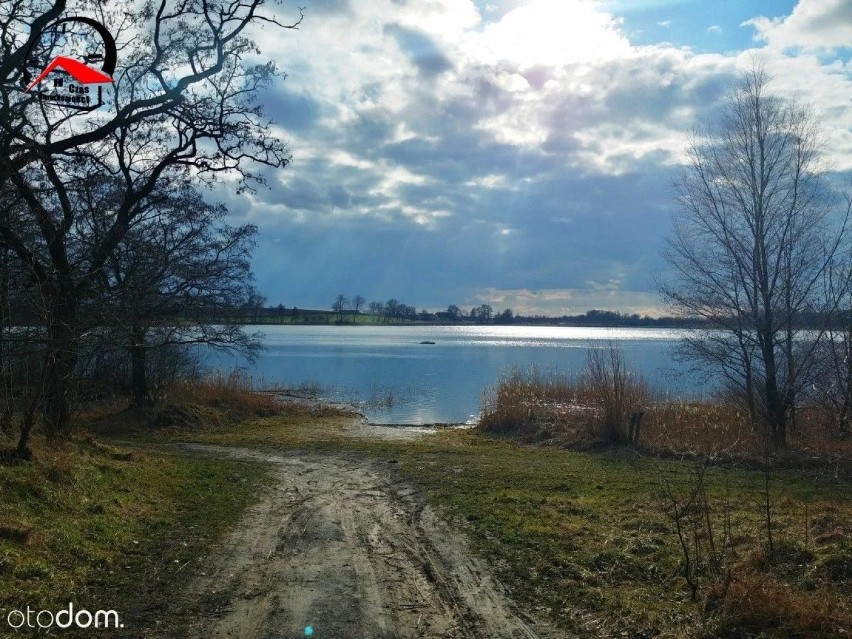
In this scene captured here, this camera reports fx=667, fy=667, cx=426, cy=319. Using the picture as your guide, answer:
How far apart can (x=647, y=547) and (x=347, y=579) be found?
2.98 meters

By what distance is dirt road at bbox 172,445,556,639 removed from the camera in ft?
15.8

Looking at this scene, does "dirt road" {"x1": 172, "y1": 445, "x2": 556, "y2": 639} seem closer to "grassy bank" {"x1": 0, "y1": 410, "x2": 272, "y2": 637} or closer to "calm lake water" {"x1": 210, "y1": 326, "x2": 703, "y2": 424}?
"grassy bank" {"x1": 0, "y1": 410, "x2": 272, "y2": 637}

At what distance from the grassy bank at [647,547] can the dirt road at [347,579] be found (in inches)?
15.9

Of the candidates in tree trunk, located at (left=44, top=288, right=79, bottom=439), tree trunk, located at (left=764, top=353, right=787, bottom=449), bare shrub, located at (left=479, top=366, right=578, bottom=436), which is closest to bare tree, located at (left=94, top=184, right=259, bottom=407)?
tree trunk, located at (left=44, top=288, right=79, bottom=439)

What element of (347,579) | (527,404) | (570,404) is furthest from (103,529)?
(570,404)

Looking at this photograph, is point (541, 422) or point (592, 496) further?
point (541, 422)

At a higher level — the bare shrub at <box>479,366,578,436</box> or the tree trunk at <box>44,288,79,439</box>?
the tree trunk at <box>44,288,79,439</box>

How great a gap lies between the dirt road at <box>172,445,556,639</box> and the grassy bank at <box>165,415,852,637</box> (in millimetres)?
404

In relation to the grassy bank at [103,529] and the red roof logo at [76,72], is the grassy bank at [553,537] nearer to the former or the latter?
the grassy bank at [103,529]

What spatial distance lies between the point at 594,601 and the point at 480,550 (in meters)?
1.65

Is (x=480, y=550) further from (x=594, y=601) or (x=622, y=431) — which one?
(x=622, y=431)

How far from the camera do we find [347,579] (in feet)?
19.0

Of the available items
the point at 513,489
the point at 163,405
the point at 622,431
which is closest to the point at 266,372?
the point at 163,405

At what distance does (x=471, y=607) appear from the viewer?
17.3 ft
